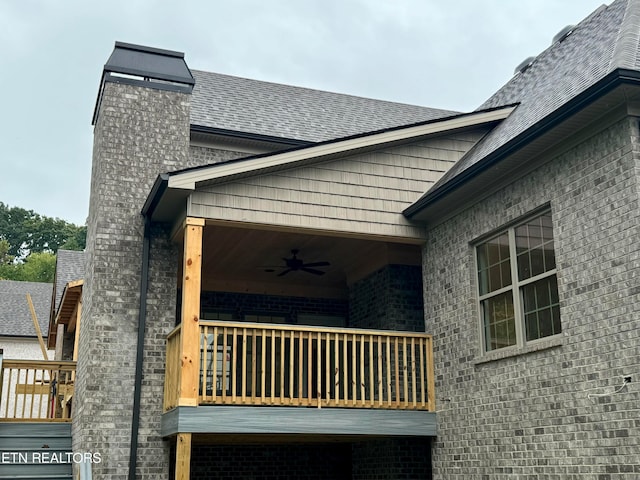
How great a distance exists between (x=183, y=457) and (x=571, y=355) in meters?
4.28

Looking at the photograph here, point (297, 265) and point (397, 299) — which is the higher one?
point (297, 265)

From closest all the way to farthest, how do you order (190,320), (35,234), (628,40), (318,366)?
(628,40) < (190,320) < (318,366) < (35,234)

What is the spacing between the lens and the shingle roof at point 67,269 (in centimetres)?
2012

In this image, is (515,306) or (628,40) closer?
(628,40)

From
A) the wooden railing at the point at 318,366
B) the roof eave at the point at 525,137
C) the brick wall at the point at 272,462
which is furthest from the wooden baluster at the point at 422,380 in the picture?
the brick wall at the point at 272,462

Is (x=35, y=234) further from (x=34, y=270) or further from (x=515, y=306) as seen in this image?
(x=515, y=306)

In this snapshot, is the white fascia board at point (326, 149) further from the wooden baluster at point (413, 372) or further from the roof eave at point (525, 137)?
the wooden baluster at point (413, 372)

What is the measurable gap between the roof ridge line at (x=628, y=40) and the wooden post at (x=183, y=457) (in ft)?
19.2

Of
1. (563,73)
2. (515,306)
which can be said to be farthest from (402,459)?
(563,73)

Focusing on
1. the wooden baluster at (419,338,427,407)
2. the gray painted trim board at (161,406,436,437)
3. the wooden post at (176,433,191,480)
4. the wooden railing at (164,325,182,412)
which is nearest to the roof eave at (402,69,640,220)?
the wooden baluster at (419,338,427,407)

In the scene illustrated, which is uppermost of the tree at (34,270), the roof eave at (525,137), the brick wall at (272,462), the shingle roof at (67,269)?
the tree at (34,270)

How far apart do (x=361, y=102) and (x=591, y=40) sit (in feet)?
20.8

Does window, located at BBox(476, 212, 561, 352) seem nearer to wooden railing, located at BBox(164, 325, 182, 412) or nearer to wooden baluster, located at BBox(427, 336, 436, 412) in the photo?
wooden baluster, located at BBox(427, 336, 436, 412)

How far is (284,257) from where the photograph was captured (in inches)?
480
